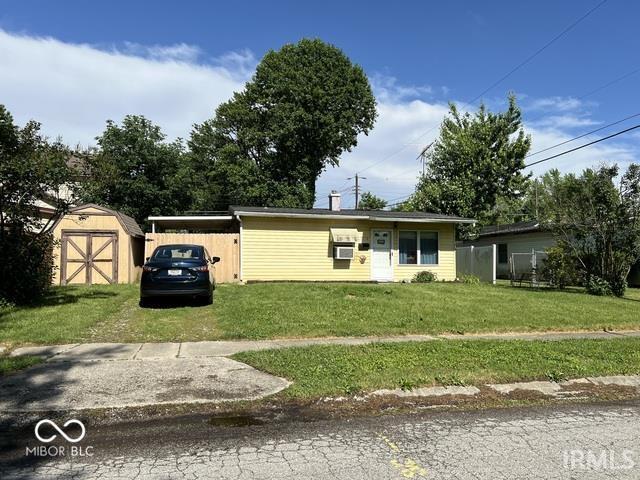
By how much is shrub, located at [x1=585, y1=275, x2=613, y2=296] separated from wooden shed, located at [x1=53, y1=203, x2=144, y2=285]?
52.9 ft

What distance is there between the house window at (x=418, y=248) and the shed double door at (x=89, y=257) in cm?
1108

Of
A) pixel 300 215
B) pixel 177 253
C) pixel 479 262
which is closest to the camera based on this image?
pixel 177 253

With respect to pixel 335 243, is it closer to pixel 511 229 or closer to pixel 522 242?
pixel 522 242

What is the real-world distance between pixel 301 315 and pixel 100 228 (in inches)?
419

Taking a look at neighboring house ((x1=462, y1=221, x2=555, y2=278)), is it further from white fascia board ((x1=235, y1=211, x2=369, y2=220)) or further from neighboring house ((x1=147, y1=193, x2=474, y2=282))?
white fascia board ((x1=235, y1=211, x2=369, y2=220))

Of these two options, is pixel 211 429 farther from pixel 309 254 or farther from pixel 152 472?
pixel 309 254

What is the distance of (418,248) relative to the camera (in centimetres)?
2130

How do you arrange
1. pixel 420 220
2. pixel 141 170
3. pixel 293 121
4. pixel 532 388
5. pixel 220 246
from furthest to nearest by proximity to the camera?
pixel 293 121, pixel 141 170, pixel 420 220, pixel 220 246, pixel 532 388

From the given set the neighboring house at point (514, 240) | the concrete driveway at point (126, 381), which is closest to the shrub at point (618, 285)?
the neighboring house at point (514, 240)

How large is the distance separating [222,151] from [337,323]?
31402 millimetres

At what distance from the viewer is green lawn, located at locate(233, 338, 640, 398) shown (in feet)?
20.1

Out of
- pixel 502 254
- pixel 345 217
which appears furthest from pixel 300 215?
pixel 502 254

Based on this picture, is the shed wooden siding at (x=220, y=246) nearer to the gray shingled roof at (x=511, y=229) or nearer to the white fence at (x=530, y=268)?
the white fence at (x=530, y=268)

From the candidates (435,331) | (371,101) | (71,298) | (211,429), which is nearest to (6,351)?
(211,429)
